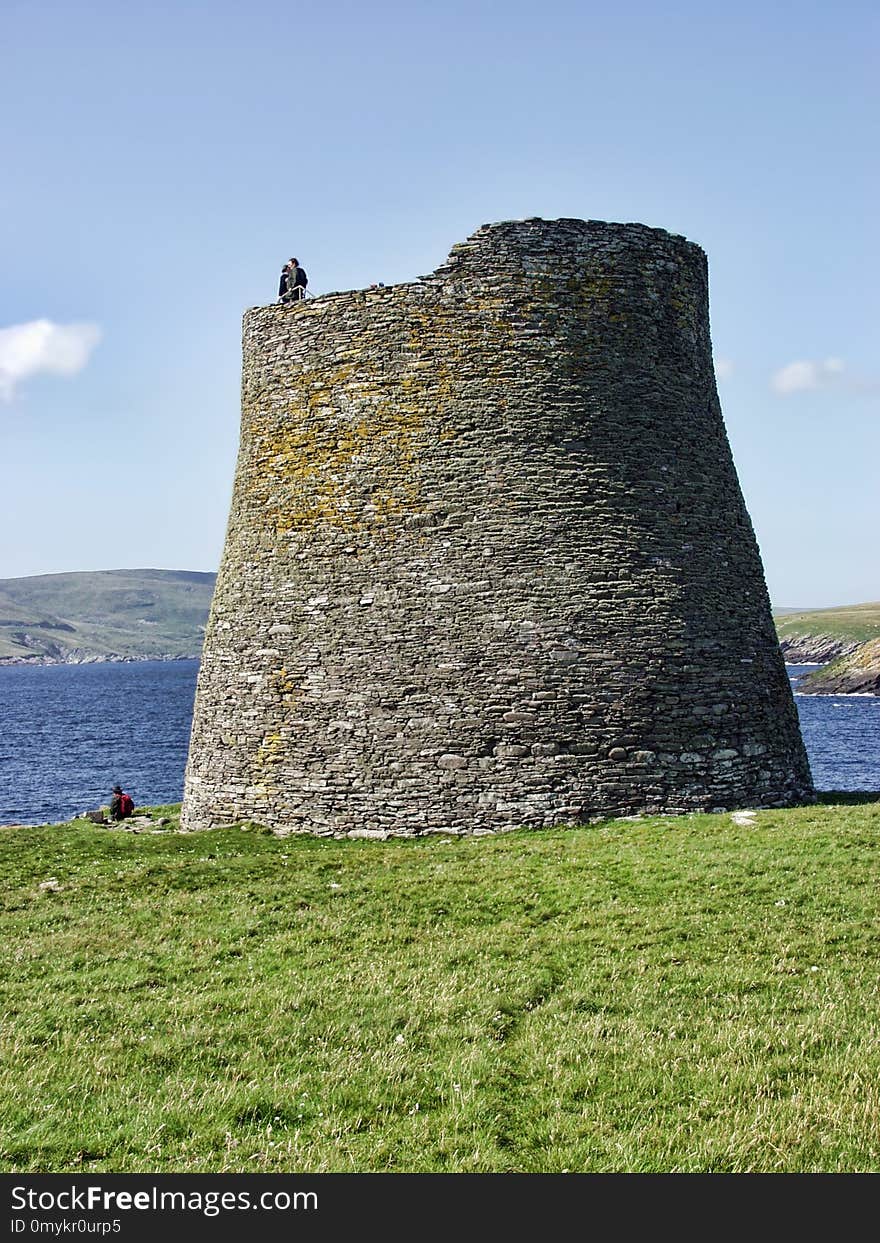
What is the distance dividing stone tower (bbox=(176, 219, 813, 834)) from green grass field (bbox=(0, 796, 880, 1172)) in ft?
10.9

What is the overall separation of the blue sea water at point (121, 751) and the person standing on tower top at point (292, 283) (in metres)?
26.0

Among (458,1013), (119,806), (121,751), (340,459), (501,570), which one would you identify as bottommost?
(121,751)

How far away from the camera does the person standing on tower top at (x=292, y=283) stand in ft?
79.2

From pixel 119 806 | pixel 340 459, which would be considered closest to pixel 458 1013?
pixel 340 459

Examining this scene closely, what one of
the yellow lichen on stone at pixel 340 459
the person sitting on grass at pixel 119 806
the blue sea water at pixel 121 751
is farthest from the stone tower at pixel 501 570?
the blue sea water at pixel 121 751

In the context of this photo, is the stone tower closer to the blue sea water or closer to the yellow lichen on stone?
the yellow lichen on stone

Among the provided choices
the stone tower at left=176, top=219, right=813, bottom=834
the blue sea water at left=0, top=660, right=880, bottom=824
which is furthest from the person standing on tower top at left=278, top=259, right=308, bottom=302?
the blue sea water at left=0, top=660, right=880, bottom=824

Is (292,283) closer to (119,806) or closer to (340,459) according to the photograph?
(340,459)

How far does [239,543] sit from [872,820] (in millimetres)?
14842

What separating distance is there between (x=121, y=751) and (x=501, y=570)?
5632 centimetres

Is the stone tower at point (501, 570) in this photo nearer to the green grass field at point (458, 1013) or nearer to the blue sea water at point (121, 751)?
the green grass field at point (458, 1013)

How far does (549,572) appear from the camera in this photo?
20.3 metres

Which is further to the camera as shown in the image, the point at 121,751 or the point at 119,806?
the point at 121,751

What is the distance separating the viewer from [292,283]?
956 inches
